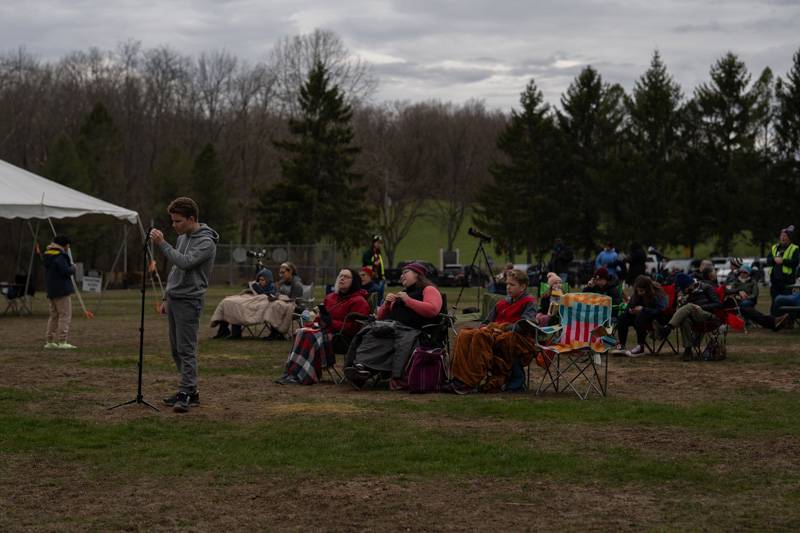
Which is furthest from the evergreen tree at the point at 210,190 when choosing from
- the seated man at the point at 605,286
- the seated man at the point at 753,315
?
the seated man at the point at 605,286

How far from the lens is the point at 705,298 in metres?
13.7

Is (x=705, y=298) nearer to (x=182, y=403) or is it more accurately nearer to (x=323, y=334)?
(x=323, y=334)

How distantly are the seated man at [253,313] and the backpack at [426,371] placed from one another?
6.09 metres

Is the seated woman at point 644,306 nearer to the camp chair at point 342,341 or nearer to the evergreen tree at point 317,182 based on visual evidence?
the camp chair at point 342,341

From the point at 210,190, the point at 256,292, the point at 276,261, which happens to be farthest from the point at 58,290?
the point at 210,190

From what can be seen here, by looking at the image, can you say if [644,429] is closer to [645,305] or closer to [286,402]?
[286,402]

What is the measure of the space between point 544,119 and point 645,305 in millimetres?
46711

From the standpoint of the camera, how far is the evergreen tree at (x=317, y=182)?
172 feet

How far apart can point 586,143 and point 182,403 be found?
5391 centimetres

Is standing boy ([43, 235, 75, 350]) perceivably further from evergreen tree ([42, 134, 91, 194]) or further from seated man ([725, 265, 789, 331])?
evergreen tree ([42, 134, 91, 194])

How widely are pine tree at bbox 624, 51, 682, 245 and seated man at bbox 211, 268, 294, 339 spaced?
4250 centimetres

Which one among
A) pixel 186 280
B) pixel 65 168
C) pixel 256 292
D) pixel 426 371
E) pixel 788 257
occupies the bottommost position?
pixel 426 371

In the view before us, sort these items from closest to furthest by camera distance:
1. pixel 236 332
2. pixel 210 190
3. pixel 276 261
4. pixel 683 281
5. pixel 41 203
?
pixel 683 281 < pixel 236 332 < pixel 41 203 < pixel 276 261 < pixel 210 190

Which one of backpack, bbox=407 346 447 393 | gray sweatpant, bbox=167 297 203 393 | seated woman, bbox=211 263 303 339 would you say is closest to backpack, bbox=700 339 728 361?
backpack, bbox=407 346 447 393
